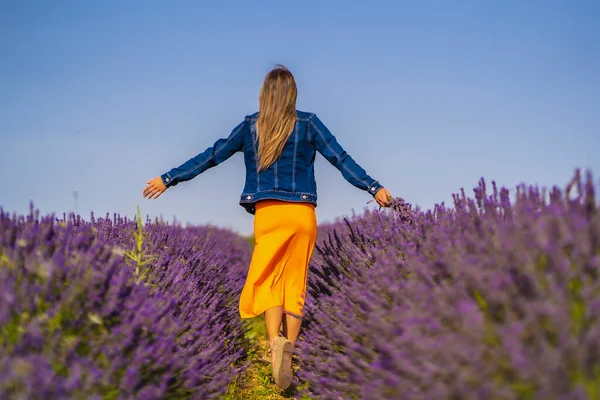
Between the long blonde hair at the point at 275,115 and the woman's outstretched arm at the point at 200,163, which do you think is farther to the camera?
the woman's outstretched arm at the point at 200,163

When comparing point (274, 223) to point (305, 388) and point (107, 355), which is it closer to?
point (305, 388)

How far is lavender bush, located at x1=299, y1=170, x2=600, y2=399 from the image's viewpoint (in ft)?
5.30

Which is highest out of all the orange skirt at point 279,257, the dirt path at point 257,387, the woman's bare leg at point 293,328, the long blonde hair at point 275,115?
the long blonde hair at point 275,115

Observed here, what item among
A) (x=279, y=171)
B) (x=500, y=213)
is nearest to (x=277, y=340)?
(x=279, y=171)

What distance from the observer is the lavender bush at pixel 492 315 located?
63.6 inches

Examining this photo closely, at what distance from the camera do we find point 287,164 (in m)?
4.24

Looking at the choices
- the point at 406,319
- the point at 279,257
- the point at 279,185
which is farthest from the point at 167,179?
the point at 406,319

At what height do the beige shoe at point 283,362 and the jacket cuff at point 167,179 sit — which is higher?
the jacket cuff at point 167,179

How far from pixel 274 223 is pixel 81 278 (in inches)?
72.9

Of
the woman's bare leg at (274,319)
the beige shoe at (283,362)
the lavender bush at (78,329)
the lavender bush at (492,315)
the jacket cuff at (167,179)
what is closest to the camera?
the lavender bush at (492,315)

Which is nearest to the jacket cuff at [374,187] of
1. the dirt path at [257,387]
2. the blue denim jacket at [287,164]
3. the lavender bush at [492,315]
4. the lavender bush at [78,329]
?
the blue denim jacket at [287,164]

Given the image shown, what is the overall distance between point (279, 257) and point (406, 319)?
6.93 ft

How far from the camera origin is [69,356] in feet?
7.01

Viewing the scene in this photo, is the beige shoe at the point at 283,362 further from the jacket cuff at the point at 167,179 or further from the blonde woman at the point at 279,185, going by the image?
the jacket cuff at the point at 167,179
